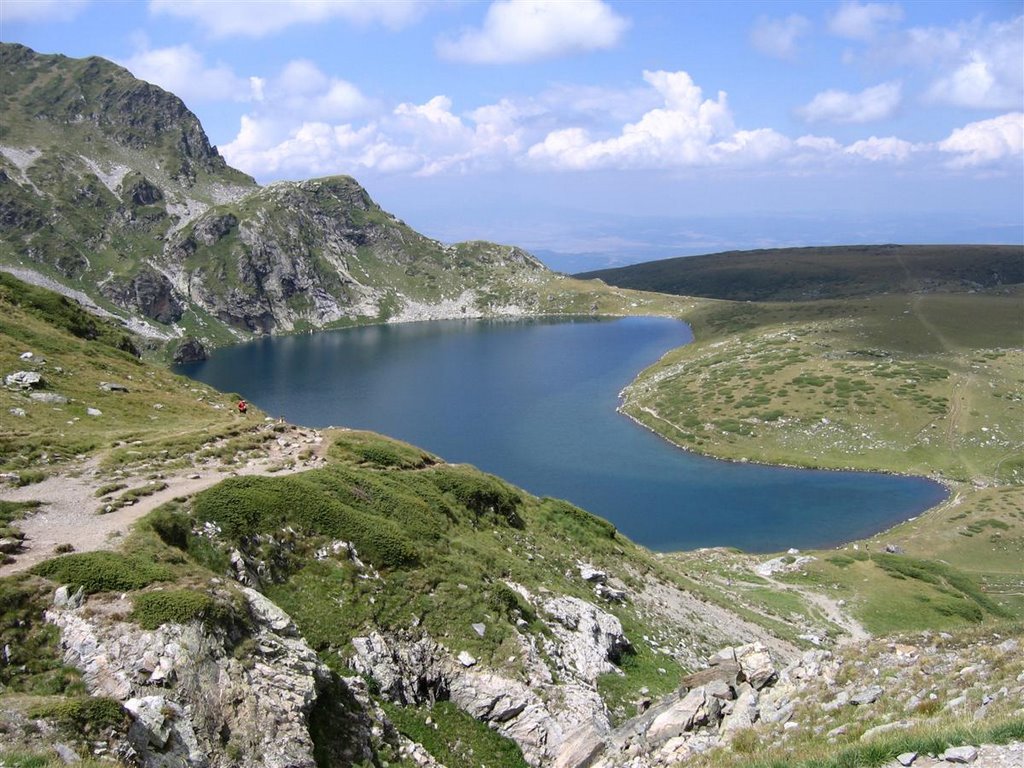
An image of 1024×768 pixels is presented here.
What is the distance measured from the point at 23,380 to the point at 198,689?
30861 millimetres

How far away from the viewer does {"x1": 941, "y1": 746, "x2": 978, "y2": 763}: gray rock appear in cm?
1038

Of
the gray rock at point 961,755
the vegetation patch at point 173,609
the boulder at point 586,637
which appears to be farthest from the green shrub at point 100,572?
the gray rock at point 961,755

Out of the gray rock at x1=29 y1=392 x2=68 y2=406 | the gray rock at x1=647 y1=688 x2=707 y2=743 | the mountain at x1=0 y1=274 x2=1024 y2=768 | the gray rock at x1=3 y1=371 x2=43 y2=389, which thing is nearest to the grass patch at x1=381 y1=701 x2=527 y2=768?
the mountain at x1=0 y1=274 x2=1024 y2=768

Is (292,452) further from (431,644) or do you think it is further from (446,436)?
(446,436)

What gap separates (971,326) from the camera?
169m

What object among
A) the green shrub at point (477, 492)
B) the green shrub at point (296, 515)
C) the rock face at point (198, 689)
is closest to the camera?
the rock face at point (198, 689)

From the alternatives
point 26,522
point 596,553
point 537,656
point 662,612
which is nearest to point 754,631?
point 662,612

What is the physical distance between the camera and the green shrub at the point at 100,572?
682 inches

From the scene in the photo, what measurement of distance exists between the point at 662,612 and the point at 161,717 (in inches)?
1061

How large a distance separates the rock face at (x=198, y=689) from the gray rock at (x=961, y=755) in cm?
1366

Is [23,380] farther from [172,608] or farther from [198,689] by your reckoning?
[198,689]

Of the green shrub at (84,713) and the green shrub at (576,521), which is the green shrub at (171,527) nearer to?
the green shrub at (84,713)

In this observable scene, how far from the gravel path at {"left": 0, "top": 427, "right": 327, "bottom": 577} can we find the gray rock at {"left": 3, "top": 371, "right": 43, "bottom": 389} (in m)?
13.0

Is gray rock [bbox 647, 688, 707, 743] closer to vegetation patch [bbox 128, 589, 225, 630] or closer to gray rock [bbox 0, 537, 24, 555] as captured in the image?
vegetation patch [bbox 128, 589, 225, 630]
